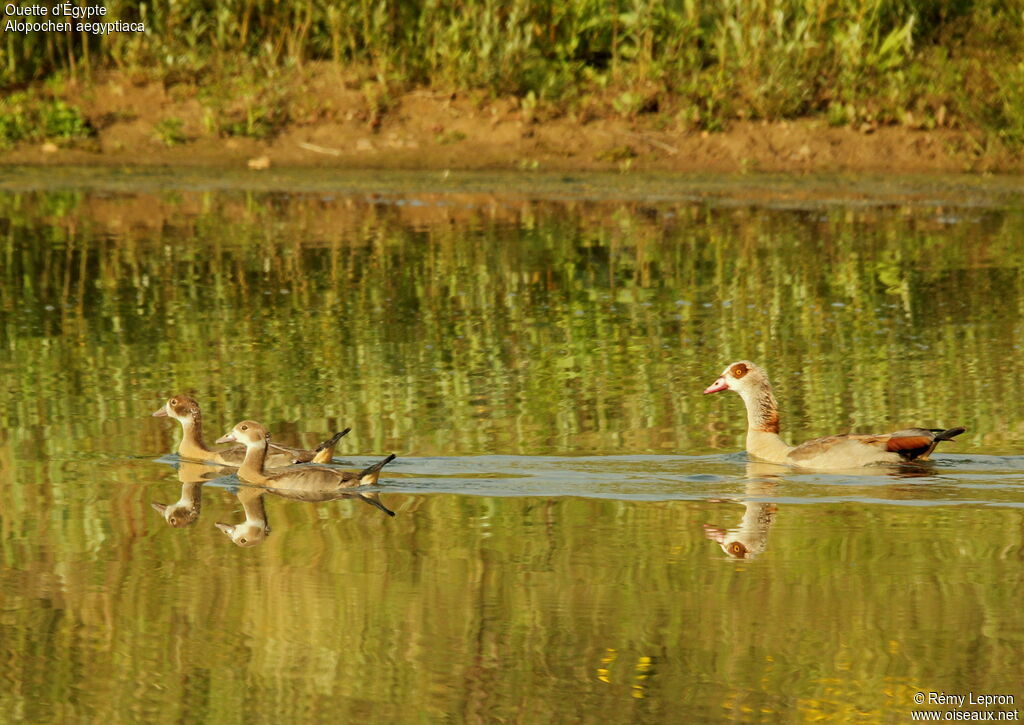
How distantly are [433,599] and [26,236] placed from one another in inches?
506

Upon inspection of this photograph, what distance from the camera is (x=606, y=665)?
6055mm

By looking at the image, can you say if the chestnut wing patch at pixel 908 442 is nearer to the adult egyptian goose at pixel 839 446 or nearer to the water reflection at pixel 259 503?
the adult egyptian goose at pixel 839 446

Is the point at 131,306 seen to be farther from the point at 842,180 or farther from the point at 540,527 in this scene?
the point at 842,180

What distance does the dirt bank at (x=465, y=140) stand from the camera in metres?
23.6

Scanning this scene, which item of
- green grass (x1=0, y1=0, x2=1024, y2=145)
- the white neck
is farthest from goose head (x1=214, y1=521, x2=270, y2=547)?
green grass (x1=0, y1=0, x2=1024, y2=145)

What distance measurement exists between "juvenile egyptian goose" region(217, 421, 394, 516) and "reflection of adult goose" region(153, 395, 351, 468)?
0.20m

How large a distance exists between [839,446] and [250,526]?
117 inches

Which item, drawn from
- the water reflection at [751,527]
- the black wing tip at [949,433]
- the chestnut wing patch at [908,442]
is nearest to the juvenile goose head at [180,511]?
the water reflection at [751,527]

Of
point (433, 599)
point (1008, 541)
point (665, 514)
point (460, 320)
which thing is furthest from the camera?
point (460, 320)

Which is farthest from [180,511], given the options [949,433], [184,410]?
[949,433]

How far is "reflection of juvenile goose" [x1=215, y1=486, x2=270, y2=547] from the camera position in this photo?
25.5 feet

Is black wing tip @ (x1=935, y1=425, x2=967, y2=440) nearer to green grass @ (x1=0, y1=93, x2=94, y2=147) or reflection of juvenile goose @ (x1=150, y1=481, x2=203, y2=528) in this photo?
reflection of juvenile goose @ (x1=150, y1=481, x2=203, y2=528)

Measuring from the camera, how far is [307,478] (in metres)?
8.83

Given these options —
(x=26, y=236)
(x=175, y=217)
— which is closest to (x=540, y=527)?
(x=26, y=236)
